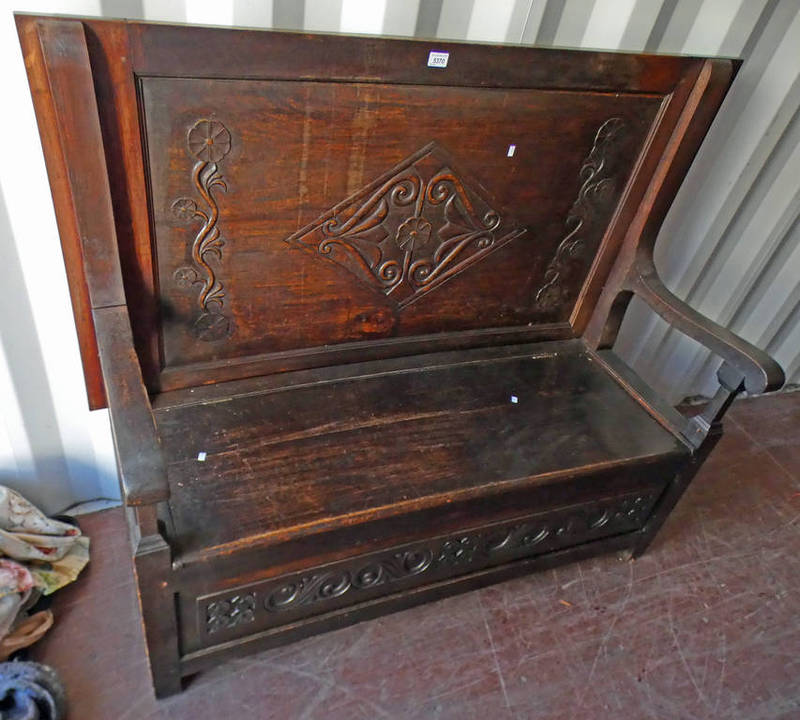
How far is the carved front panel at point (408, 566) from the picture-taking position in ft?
4.31

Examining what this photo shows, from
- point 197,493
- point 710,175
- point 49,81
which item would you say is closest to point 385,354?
point 197,493

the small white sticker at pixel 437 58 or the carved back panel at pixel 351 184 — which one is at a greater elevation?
the small white sticker at pixel 437 58

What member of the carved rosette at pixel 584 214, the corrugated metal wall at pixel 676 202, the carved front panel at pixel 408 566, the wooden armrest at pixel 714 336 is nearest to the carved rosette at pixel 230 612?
the carved front panel at pixel 408 566

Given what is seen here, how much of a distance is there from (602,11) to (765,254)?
1245mm

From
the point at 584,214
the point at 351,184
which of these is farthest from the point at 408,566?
the point at 584,214

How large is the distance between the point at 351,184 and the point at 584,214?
2.15 feet

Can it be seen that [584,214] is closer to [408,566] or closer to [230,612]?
[408,566]

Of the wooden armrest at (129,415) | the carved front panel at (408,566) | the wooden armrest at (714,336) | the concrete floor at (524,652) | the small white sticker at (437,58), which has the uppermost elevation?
the small white sticker at (437,58)

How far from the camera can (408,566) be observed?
1480 mm

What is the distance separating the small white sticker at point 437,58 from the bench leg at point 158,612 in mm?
1029

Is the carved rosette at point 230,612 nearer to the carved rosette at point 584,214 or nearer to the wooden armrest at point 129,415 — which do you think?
the wooden armrest at point 129,415

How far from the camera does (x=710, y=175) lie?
1971 millimetres

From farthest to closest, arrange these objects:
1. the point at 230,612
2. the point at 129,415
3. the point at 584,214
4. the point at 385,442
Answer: the point at 584,214
the point at 385,442
the point at 230,612
the point at 129,415

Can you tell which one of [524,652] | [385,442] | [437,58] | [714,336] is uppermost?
[437,58]
